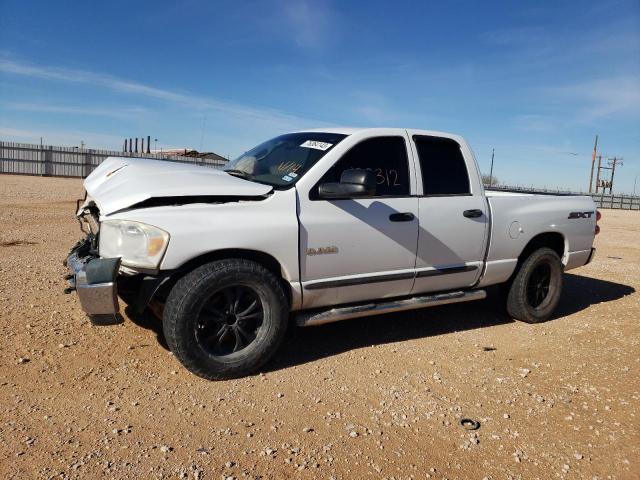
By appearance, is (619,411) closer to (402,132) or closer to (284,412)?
(284,412)

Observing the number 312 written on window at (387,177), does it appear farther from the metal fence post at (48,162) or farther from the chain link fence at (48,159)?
the metal fence post at (48,162)

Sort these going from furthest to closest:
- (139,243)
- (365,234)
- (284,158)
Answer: (284,158) < (365,234) < (139,243)

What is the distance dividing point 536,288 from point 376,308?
90.7 inches

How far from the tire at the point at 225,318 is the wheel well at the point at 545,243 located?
2962mm

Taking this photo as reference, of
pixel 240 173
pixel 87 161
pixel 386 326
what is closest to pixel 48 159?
pixel 87 161

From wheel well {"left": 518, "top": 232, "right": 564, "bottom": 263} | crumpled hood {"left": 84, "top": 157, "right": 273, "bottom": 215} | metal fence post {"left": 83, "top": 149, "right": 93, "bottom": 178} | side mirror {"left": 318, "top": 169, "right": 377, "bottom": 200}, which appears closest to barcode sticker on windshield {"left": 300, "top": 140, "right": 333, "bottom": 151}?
side mirror {"left": 318, "top": 169, "right": 377, "bottom": 200}

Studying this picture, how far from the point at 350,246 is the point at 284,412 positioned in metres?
1.36

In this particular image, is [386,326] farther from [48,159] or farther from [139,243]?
[48,159]

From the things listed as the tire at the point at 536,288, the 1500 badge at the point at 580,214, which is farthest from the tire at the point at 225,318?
the 1500 badge at the point at 580,214

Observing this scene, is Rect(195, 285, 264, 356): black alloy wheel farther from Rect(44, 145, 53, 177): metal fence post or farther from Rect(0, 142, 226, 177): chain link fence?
Rect(44, 145, 53, 177): metal fence post

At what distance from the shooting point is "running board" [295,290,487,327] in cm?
386

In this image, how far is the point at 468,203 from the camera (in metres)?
4.65

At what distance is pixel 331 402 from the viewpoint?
11.1ft

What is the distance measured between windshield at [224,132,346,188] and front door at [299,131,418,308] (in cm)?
20
